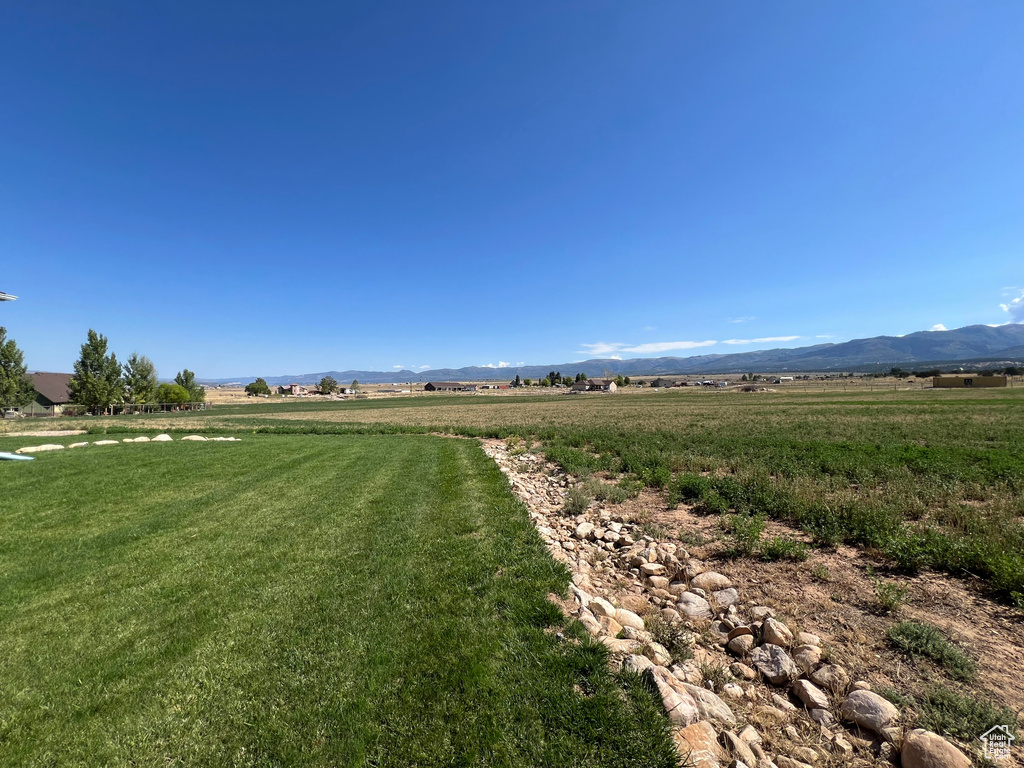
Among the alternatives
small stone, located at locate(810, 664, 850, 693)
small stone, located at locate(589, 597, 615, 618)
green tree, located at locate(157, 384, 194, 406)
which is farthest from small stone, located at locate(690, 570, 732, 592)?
green tree, located at locate(157, 384, 194, 406)

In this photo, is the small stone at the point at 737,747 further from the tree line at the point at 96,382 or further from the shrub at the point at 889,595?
the tree line at the point at 96,382

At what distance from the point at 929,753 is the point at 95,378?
79861 millimetres

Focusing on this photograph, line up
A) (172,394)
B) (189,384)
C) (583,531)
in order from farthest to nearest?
(189,384) → (172,394) → (583,531)

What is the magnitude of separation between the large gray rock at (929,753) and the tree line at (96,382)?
70973mm

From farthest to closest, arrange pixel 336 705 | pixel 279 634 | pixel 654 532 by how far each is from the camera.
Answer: pixel 654 532, pixel 279 634, pixel 336 705

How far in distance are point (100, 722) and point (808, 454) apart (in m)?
19.8

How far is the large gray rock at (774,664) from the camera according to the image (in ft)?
13.9

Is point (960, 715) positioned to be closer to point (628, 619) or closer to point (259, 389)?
point (628, 619)

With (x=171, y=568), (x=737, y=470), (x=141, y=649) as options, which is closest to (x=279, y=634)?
(x=141, y=649)

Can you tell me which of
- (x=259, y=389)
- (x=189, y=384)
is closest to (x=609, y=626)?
(x=189, y=384)

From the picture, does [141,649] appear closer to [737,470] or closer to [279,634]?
[279,634]

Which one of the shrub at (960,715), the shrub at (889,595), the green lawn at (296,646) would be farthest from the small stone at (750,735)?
the shrub at (889,595)

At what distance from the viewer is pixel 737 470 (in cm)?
1320

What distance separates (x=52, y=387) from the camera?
6216cm
